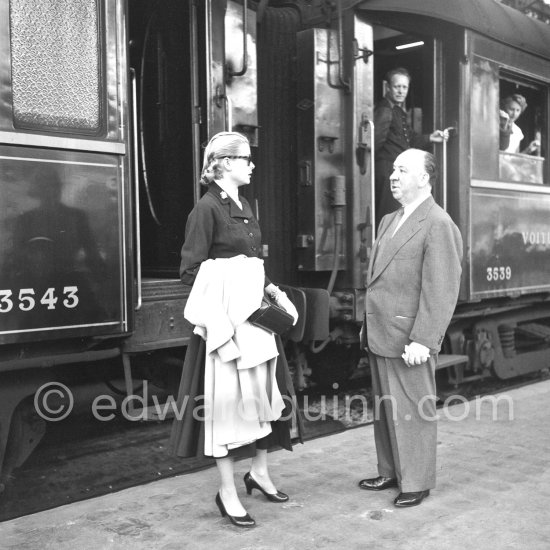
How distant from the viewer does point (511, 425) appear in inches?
190

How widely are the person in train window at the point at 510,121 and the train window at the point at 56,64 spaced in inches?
143

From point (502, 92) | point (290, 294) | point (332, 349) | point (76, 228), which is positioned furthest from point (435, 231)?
point (502, 92)

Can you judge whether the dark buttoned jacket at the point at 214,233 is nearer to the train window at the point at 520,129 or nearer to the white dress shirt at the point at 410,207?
the white dress shirt at the point at 410,207

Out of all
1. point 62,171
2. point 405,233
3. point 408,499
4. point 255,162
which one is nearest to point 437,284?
point 405,233

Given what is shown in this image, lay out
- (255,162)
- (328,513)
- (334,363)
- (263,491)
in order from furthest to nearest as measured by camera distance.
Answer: (334,363) < (255,162) < (263,491) < (328,513)

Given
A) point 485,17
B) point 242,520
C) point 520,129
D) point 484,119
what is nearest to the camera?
point 242,520

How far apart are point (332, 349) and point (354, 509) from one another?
271 cm

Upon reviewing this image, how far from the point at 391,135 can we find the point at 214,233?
111 inches

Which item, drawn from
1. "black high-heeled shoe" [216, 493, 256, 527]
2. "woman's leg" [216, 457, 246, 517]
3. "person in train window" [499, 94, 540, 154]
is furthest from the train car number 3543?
"person in train window" [499, 94, 540, 154]

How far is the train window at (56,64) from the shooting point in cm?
340

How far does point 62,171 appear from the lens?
3.50 m

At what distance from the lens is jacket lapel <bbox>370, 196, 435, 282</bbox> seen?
3.43 metres

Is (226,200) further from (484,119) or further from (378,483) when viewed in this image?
(484,119)

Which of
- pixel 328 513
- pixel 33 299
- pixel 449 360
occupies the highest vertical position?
pixel 33 299
